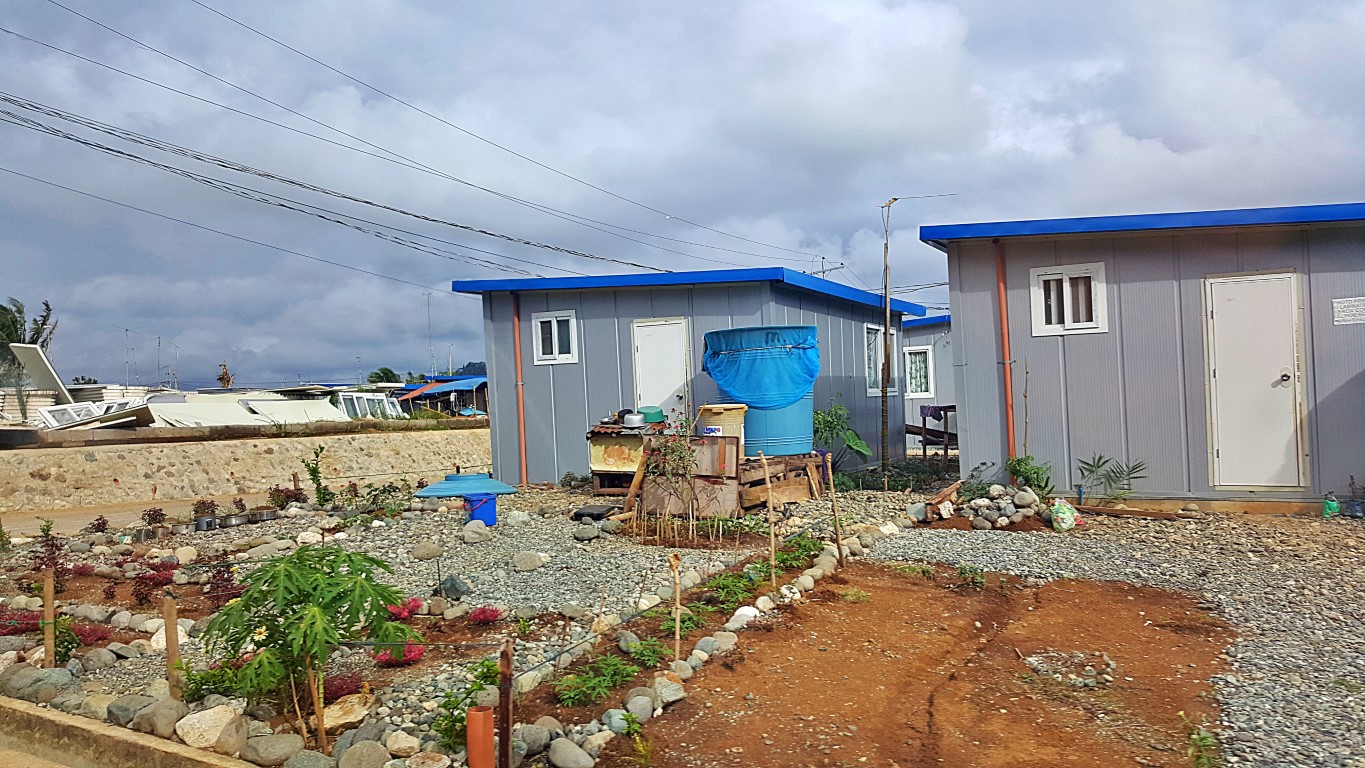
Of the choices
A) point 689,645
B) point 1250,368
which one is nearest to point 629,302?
point 1250,368

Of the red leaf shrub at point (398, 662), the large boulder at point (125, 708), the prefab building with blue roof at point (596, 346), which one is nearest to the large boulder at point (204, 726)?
the large boulder at point (125, 708)

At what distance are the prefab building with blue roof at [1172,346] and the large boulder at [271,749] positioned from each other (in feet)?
26.5

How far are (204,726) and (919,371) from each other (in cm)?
1912

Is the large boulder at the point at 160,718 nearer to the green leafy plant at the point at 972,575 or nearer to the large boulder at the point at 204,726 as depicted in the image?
the large boulder at the point at 204,726

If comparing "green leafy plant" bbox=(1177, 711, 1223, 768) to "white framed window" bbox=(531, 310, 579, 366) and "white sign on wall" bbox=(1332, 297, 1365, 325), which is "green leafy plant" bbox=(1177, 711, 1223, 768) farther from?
"white framed window" bbox=(531, 310, 579, 366)

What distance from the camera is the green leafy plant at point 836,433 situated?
12969mm

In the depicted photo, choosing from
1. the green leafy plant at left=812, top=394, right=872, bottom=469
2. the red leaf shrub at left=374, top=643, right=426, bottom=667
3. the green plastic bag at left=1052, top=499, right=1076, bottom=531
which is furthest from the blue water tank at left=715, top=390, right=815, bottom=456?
the red leaf shrub at left=374, top=643, right=426, bottom=667

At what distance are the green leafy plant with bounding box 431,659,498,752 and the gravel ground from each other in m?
3.17

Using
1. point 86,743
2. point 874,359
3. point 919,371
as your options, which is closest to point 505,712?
point 86,743

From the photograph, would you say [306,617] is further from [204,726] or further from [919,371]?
[919,371]

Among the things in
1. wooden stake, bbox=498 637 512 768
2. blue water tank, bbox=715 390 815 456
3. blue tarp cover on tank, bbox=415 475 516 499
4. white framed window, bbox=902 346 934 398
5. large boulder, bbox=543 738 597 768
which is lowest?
large boulder, bbox=543 738 597 768

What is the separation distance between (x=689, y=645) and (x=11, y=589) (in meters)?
6.73

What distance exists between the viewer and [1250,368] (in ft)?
30.6

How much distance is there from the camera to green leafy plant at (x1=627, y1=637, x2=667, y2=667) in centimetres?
481
